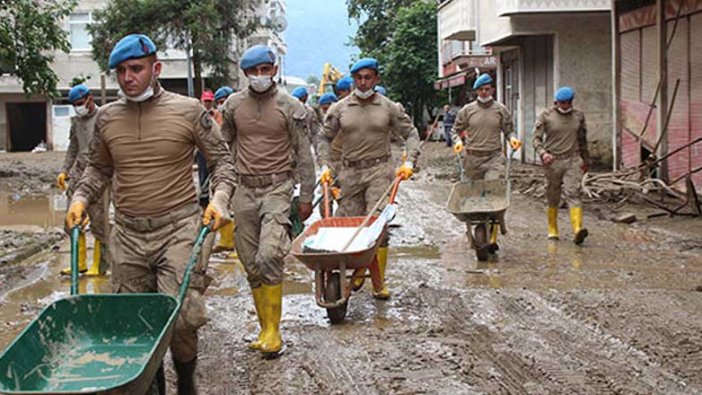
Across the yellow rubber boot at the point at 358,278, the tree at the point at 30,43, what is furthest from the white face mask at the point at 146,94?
the tree at the point at 30,43

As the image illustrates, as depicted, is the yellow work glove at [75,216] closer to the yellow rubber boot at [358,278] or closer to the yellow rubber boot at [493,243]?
the yellow rubber boot at [358,278]

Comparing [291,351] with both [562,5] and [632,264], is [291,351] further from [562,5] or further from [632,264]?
[562,5]

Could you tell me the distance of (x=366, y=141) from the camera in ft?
26.9

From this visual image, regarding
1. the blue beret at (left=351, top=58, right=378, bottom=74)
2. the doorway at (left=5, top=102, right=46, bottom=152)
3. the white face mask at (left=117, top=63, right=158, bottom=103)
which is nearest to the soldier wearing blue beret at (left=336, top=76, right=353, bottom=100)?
the blue beret at (left=351, top=58, right=378, bottom=74)

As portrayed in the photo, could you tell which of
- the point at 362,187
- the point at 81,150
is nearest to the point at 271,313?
the point at 362,187

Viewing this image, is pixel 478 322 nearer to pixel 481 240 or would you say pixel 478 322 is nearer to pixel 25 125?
pixel 481 240

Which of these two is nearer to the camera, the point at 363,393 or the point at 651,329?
the point at 363,393

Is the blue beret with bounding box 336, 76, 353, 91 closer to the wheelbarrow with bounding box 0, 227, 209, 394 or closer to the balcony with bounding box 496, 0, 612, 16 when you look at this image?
the wheelbarrow with bounding box 0, 227, 209, 394

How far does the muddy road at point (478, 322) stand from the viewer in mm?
5648

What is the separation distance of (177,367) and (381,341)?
1948 mm

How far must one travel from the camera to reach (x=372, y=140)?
322 inches

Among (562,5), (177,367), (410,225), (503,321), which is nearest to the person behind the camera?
(177,367)

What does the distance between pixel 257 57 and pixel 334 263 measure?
1.58 metres

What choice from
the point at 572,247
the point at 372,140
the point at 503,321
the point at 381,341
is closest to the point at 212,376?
the point at 381,341
